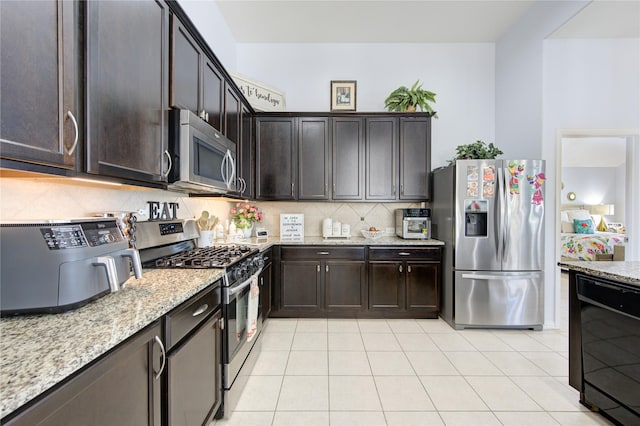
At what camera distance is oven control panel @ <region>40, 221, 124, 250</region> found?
2.90 feet

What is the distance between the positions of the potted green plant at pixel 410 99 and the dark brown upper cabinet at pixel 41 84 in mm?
3208

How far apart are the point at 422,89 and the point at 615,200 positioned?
770 cm

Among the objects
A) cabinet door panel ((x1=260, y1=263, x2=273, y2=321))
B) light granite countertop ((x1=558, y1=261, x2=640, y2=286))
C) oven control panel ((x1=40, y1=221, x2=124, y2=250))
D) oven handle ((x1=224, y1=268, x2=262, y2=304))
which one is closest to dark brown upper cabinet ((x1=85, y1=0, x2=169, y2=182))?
oven control panel ((x1=40, y1=221, x2=124, y2=250))

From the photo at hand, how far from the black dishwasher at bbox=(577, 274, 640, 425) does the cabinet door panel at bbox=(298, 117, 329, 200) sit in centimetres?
252

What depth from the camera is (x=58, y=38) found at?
94 cm

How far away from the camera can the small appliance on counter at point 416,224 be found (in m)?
3.44

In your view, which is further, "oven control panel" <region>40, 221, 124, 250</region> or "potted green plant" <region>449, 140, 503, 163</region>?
"potted green plant" <region>449, 140, 503, 163</region>

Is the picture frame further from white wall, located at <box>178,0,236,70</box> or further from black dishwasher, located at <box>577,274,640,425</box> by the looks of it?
black dishwasher, located at <box>577,274,640,425</box>

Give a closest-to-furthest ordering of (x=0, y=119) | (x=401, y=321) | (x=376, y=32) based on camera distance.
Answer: (x=0, y=119) → (x=401, y=321) → (x=376, y=32)

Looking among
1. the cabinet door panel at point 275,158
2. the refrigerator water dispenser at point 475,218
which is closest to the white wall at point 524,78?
the refrigerator water dispenser at point 475,218

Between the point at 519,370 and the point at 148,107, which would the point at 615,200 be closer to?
the point at 519,370

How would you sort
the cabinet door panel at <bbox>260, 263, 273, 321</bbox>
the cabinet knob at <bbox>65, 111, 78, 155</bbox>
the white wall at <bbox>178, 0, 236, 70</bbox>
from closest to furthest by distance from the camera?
the cabinet knob at <bbox>65, 111, 78, 155</bbox>
the white wall at <bbox>178, 0, 236, 70</bbox>
the cabinet door panel at <bbox>260, 263, 273, 321</bbox>

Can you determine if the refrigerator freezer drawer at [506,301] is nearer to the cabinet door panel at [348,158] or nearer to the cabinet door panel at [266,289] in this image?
the cabinet door panel at [348,158]

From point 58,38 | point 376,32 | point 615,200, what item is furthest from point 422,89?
point 615,200
